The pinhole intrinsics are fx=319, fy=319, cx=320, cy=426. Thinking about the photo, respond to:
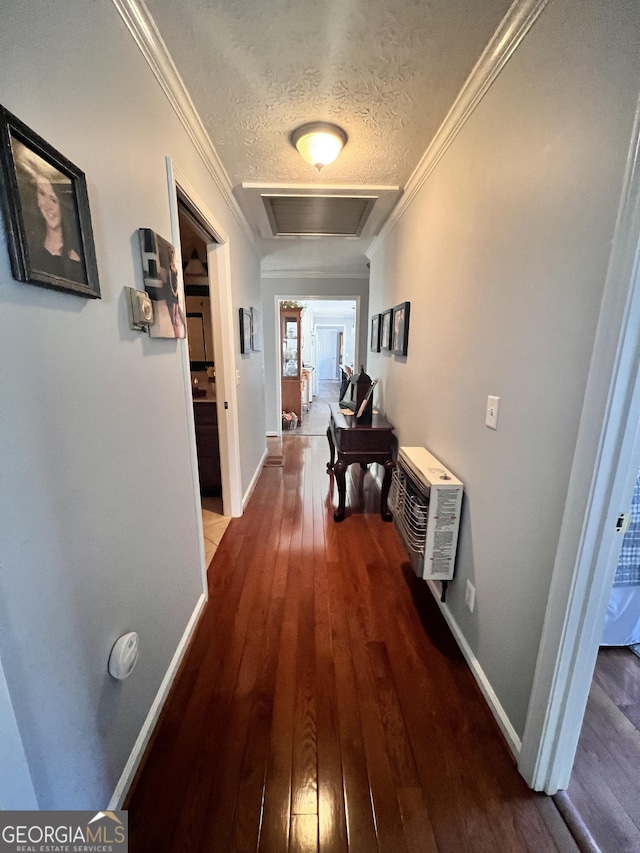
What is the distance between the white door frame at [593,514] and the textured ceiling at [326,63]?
3.00 feet

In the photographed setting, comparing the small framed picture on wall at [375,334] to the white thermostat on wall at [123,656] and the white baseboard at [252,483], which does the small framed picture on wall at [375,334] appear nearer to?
the white baseboard at [252,483]

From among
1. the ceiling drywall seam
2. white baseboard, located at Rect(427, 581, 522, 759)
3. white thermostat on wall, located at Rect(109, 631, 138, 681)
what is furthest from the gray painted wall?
white thermostat on wall, located at Rect(109, 631, 138, 681)

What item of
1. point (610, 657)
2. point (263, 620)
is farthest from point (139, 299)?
point (610, 657)

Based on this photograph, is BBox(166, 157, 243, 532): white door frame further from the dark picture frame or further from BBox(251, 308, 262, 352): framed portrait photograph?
BBox(251, 308, 262, 352): framed portrait photograph

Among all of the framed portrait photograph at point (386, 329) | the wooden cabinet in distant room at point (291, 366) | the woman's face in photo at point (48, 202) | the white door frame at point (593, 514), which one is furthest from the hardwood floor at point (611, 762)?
the wooden cabinet in distant room at point (291, 366)

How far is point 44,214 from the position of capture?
27.1 inches

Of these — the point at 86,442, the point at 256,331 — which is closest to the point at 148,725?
the point at 86,442

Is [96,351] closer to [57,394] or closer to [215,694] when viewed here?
[57,394]

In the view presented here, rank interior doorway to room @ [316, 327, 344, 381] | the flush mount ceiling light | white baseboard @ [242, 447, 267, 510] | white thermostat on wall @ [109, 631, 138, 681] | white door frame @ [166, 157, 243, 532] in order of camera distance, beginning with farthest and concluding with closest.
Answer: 1. interior doorway to room @ [316, 327, 344, 381]
2. white baseboard @ [242, 447, 267, 510]
3. white door frame @ [166, 157, 243, 532]
4. the flush mount ceiling light
5. white thermostat on wall @ [109, 631, 138, 681]

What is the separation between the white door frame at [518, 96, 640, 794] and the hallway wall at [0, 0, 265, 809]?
1.28 metres

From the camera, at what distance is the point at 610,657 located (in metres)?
1.48

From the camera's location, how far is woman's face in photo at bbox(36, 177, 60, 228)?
68cm

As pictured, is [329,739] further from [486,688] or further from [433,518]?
[433,518]

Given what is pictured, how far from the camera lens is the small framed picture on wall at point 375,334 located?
10.9 ft
